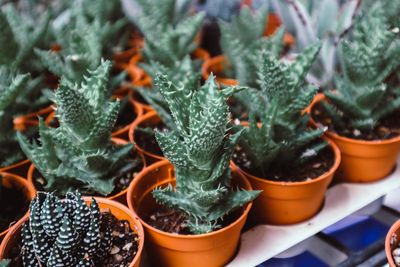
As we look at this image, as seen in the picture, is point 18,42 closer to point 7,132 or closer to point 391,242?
point 7,132

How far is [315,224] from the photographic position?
4.03 ft

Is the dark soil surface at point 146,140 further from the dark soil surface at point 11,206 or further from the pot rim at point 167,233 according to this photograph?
the dark soil surface at point 11,206

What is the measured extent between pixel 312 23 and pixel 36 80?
0.91 metres

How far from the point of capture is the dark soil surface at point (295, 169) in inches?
48.1

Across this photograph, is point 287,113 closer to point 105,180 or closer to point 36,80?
point 105,180

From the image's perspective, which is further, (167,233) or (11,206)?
(11,206)

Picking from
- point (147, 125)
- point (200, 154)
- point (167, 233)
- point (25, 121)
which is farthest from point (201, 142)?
point (25, 121)

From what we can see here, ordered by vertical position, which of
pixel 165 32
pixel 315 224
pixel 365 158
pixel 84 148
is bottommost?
pixel 315 224

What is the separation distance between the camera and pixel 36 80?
140 cm

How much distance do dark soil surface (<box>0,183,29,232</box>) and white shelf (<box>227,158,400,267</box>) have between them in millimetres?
512

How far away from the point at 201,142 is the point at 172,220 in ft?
0.95

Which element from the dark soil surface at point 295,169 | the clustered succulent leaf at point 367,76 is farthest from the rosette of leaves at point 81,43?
the clustered succulent leaf at point 367,76

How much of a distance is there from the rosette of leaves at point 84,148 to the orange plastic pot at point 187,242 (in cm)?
7

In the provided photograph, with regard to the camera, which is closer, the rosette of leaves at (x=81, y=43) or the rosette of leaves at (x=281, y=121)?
the rosette of leaves at (x=281, y=121)
